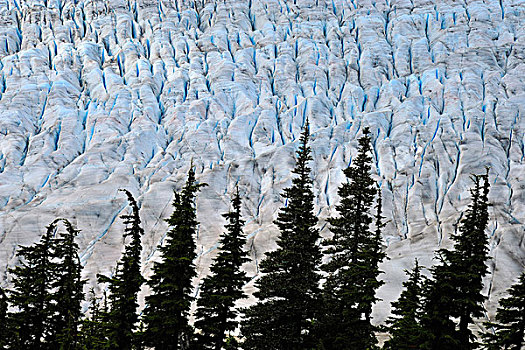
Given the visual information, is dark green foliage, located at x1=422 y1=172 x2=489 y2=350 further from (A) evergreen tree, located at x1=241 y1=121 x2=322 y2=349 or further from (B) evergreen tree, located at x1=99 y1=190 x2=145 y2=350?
(B) evergreen tree, located at x1=99 y1=190 x2=145 y2=350

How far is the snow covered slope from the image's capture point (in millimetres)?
58562

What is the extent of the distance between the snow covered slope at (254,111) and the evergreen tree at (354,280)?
3097cm

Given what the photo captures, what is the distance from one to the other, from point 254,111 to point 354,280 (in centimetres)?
5431

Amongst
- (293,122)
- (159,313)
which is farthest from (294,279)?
(293,122)

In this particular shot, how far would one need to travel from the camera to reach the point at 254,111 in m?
71.4

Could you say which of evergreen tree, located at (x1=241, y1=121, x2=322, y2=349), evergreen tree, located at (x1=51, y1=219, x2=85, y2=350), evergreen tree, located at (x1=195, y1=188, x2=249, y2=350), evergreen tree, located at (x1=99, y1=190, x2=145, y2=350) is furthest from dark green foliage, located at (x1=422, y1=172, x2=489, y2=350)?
evergreen tree, located at (x1=51, y1=219, x2=85, y2=350)

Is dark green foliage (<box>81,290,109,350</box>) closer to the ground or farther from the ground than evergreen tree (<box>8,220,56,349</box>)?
closer to the ground

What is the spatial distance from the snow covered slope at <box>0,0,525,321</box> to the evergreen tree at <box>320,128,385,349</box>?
102 feet

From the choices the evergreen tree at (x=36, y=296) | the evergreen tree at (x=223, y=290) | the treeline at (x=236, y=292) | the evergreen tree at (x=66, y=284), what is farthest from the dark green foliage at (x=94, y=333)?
the evergreen tree at (x=223, y=290)

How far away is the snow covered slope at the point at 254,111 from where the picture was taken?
58562 millimetres

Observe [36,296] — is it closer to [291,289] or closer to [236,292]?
[236,292]

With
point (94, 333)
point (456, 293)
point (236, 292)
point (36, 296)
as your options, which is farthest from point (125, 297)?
point (456, 293)

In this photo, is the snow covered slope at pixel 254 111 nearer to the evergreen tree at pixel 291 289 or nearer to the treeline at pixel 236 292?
the treeline at pixel 236 292

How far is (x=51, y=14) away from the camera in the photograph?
8244cm
